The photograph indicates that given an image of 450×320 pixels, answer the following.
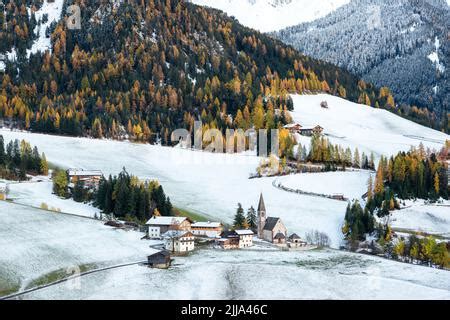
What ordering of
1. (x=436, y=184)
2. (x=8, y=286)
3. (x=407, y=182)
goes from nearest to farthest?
1. (x=8, y=286)
2. (x=436, y=184)
3. (x=407, y=182)

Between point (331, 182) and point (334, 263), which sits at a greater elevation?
point (331, 182)

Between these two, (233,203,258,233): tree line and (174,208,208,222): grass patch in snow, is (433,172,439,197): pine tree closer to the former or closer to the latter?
(233,203,258,233): tree line

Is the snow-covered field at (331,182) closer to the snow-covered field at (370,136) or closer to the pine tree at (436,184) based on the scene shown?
the pine tree at (436,184)

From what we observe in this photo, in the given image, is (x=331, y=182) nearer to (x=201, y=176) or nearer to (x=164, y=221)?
(x=201, y=176)

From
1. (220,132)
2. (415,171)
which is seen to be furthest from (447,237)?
(220,132)

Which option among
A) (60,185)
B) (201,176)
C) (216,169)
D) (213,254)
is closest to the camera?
(213,254)

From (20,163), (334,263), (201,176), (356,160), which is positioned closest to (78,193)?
(20,163)
